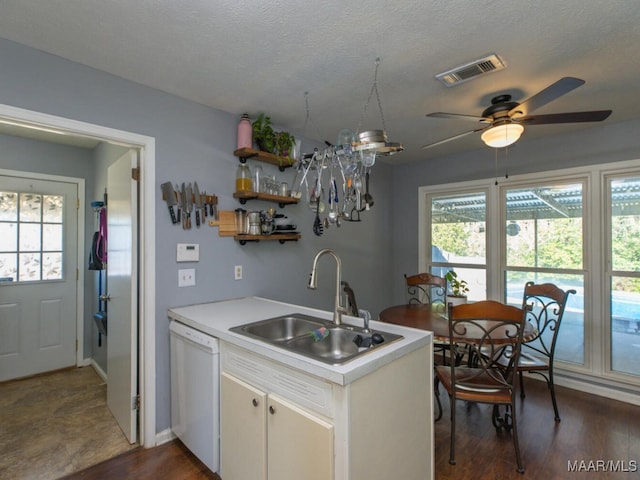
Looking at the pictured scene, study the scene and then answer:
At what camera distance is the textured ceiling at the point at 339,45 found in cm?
141

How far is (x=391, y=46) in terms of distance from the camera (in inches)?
65.9

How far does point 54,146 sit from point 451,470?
4.58 metres

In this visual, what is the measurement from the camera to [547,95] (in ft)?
5.49

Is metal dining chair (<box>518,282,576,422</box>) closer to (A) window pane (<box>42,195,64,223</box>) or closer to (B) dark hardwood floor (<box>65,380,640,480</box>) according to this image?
(B) dark hardwood floor (<box>65,380,640,480</box>)

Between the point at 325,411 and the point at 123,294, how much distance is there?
182 cm

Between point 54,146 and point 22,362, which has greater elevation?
point 54,146

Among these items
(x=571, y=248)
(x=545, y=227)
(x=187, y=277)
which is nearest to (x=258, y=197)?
(x=187, y=277)

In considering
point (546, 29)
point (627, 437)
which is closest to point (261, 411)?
point (546, 29)

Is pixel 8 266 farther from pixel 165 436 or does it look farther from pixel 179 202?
pixel 165 436

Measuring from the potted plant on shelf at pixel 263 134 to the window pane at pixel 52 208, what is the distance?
2.46 metres

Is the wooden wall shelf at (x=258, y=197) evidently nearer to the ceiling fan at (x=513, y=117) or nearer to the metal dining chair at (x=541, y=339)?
the ceiling fan at (x=513, y=117)

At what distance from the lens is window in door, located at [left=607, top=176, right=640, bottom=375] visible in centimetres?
275

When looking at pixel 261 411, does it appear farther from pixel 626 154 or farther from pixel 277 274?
pixel 626 154

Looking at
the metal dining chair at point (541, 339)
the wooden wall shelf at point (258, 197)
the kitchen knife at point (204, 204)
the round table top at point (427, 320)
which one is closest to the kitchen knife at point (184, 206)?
the kitchen knife at point (204, 204)
